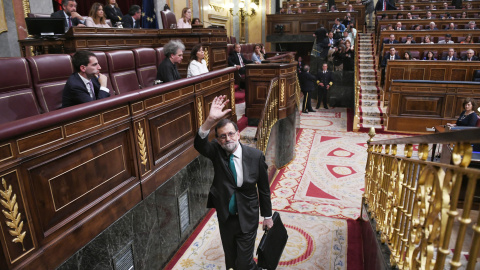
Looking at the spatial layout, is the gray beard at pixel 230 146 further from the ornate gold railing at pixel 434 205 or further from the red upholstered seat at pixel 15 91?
the red upholstered seat at pixel 15 91

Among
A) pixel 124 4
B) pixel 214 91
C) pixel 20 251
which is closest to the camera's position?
pixel 20 251

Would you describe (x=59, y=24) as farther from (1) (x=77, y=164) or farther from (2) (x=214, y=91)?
(1) (x=77, y=164)

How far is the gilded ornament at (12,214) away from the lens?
160 cm

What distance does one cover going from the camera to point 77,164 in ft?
6.79

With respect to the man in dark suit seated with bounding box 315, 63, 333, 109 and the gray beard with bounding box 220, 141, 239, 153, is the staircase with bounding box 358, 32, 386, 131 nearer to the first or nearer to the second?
the man in dark suit seated with bounding box 315, 63, 333, 109

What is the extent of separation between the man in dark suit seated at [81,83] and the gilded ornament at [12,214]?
3.82 feet

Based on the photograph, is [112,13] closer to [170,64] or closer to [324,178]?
[170,64]

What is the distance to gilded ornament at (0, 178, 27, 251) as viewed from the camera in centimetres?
160

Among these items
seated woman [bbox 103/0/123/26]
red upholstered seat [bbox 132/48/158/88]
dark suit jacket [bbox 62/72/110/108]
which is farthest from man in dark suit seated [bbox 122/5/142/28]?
dark suit jacket [bbox 62/72/110/108]

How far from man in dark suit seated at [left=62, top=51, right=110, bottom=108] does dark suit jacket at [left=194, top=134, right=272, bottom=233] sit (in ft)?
3.50

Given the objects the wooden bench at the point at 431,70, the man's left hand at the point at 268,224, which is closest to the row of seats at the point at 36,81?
the man's left hand at the point at 268,224

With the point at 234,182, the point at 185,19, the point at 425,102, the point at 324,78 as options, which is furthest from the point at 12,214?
the point at 324,78

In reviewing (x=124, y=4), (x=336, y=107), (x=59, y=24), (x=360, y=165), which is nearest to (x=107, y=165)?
(x=59, y=24)

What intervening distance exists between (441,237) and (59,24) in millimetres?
5003
